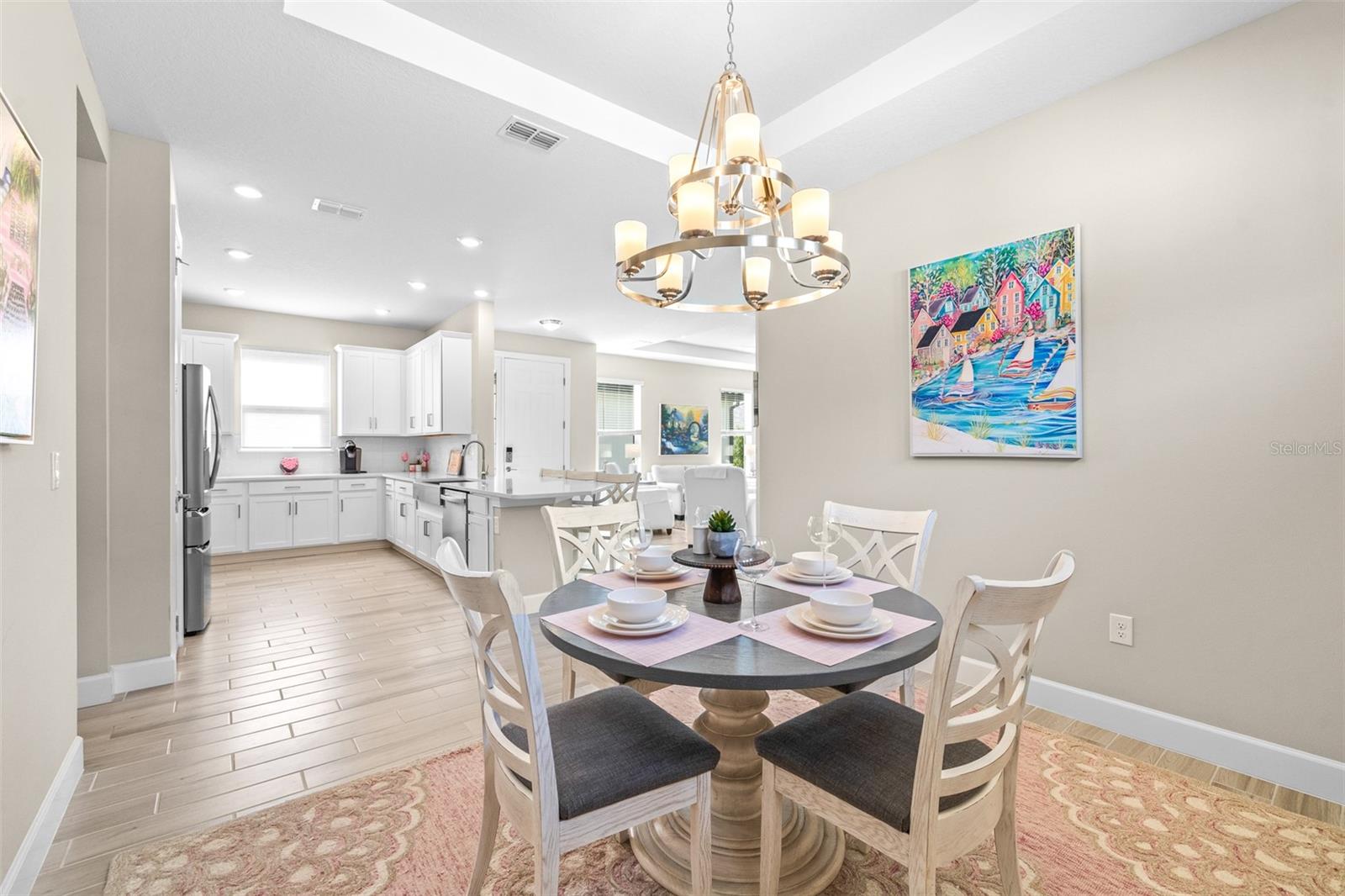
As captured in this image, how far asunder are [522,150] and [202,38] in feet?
4.08

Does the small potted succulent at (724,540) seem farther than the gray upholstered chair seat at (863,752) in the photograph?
Yes

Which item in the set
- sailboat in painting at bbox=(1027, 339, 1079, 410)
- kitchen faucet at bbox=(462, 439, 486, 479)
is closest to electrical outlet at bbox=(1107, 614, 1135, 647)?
sailboat in painting at bbox=(1027, 339, 1079, 410)

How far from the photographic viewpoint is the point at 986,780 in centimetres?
119

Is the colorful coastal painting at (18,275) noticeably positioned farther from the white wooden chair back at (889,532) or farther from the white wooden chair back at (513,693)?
the white wooden chair back at (889,532)

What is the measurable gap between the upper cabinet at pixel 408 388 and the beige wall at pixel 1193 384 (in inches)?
185

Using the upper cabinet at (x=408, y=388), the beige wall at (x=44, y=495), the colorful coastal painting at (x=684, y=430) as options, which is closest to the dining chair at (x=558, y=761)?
the beige wall at (x=44, y=495)

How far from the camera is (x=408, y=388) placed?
6.92 m

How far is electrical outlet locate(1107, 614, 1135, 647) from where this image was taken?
7.64ft

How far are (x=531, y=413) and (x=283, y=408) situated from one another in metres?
2.65

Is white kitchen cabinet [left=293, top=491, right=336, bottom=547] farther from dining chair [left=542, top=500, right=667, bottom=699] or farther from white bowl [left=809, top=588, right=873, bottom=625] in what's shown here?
white bowl [left=809, top=588, right=873, bottom=625]

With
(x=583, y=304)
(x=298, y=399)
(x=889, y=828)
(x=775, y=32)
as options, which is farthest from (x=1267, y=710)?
(x=298, y=399)

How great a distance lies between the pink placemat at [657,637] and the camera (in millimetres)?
1278

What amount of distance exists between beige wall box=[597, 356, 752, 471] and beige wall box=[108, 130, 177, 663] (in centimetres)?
646

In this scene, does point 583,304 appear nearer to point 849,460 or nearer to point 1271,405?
point 849,460
